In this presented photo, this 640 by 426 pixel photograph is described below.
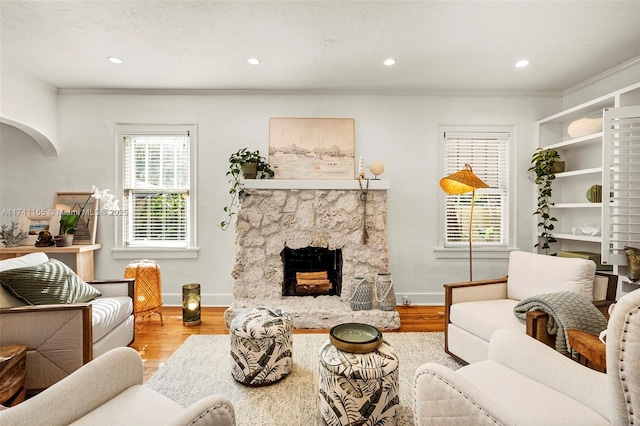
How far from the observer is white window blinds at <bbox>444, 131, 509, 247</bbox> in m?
3.76

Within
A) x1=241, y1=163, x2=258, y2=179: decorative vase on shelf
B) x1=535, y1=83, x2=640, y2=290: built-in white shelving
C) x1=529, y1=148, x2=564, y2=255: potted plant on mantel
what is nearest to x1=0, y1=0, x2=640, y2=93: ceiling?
x1=535, y1=83, x2=640, y2=290: built-in white shelving

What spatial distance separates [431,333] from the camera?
2.90 meters


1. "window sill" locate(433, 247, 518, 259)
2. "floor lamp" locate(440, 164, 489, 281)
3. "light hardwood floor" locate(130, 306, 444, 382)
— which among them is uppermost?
"floor lamp" locate(440, 164, 489, 281)

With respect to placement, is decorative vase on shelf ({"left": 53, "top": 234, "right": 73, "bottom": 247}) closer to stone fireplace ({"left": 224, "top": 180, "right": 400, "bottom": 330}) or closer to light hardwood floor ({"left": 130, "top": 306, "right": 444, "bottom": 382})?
light hardwood floor ({"left": 130, "top": 306, "right": 444, "bottom": 382})

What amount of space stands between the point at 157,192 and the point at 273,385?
9.11 feet

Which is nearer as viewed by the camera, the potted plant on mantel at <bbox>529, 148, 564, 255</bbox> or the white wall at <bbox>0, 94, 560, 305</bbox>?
the potted plant on mantel at <bbox>529, 148, 564, 255</bbox>

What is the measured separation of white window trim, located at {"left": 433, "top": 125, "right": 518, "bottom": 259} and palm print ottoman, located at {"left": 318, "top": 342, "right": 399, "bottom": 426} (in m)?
2.50

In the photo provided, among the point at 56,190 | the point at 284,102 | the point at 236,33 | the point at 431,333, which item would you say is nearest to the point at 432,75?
the point at 284,102

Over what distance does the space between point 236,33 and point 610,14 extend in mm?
2837

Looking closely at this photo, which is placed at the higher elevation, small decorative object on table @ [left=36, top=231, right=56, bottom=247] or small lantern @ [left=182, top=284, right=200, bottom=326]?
small decorative object on table @ [left=36, top=231, right=56, bottom=247]

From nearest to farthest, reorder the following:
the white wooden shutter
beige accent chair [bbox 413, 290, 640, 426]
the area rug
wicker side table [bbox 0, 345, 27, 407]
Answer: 1. beige accent chair [bbox 413, 290, 640, 426]
2. wicker side table [bbox 0, 345, 27, 407]
3. the area rug
4. the white wooden shutter

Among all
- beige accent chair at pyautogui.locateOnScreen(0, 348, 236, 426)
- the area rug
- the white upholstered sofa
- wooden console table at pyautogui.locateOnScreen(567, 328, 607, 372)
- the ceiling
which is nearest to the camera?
beige accent chair at pyautogui.locateOnScreen(0, 348, 236, 426)

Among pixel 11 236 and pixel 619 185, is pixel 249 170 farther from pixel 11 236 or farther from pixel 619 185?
pixel 619 185

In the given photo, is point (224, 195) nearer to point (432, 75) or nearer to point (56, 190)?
point (56, 190)
